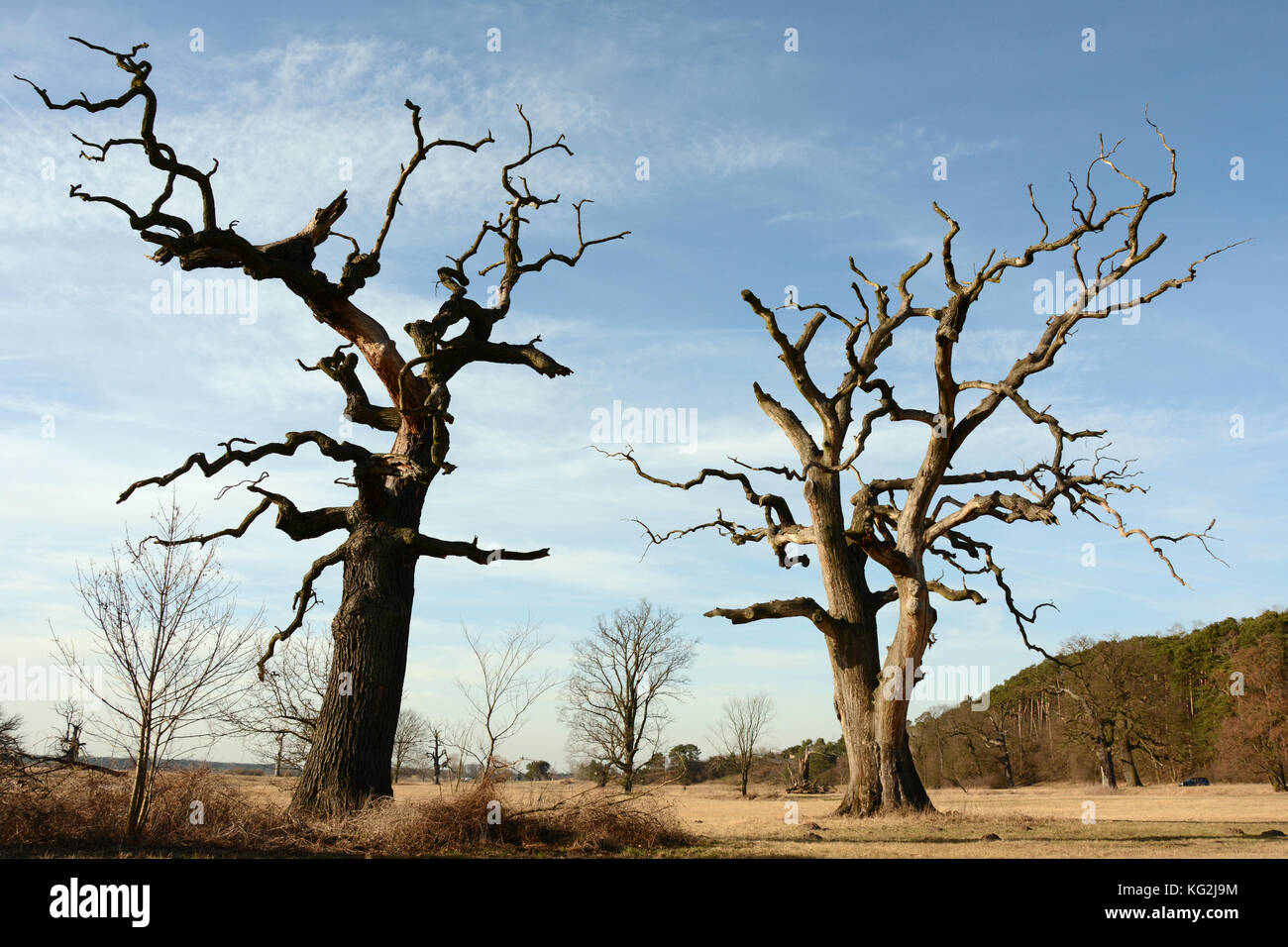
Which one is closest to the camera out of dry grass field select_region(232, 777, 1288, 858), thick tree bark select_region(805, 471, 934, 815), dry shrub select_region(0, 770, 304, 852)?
dry shrub select_region(0, 770, 304, 852)

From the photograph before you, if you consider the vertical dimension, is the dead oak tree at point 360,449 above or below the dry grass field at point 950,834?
above

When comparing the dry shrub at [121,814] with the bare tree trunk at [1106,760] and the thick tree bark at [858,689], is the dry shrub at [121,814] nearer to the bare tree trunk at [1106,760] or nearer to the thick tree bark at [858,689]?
the thick tree bark at [858,689]

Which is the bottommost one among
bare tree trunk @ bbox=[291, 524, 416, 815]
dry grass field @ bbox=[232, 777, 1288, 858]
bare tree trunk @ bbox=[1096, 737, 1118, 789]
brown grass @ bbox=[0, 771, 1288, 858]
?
bare tree trunk @ bbox=[1096, 737, 1118, 789]

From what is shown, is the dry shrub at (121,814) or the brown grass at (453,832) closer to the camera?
the dry shrub at (121,814)

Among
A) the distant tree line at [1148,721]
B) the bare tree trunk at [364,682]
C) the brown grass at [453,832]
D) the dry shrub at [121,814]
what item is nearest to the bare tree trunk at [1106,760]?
the distant tree line at [1148,721]

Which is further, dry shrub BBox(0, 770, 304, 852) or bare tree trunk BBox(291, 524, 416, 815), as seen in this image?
bare tree trunk BBox(291, 524, 416, 815)

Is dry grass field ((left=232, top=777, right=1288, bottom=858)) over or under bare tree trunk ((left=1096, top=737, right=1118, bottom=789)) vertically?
over

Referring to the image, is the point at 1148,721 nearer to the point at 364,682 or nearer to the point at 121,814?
the point at 364,682

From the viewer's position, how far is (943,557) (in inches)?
824

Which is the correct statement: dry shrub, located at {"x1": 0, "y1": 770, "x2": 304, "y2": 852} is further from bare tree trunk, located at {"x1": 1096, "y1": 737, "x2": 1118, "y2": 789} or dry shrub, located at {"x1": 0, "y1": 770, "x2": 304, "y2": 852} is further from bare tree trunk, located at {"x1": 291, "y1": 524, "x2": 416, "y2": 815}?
bare tree trunk, located at {"x1": 1096, "y1": 737, "x2": 1118, "y2": 789}

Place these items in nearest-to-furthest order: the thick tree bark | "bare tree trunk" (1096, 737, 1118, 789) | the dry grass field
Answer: the dry grass field → the thick tree bark → "bare tree trunk" (1096, 737, 1118, 789)

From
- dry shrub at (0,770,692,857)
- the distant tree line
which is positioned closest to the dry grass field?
dry shrub at (0,770,692,857)
